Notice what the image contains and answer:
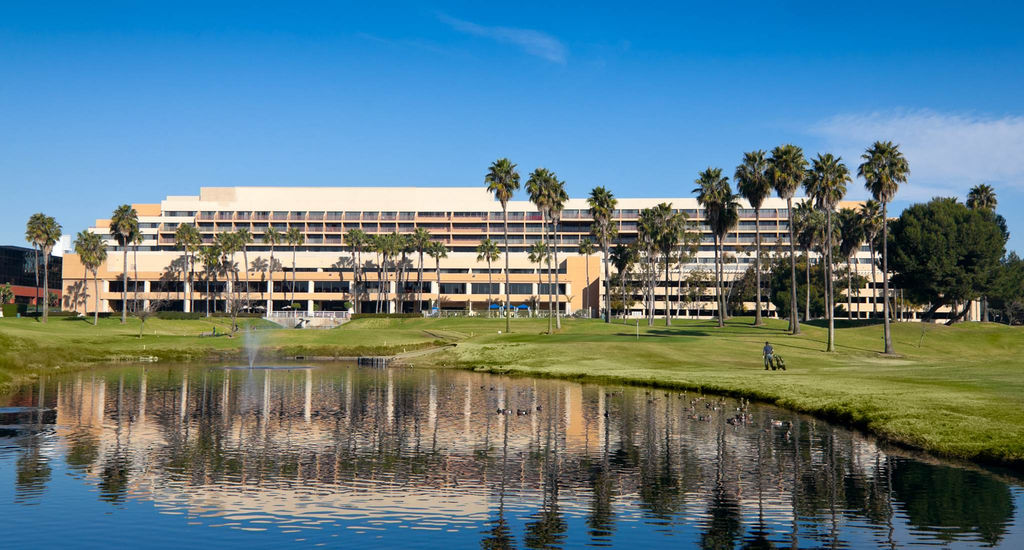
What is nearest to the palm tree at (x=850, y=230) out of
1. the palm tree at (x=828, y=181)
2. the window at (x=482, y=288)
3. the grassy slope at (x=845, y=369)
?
the grassy slope at (x=845, y=369)

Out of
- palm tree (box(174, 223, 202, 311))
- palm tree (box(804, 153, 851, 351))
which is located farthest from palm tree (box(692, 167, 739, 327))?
palm tree (box(174, 223, 202, 311))

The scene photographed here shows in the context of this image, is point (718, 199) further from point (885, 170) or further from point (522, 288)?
point (522, 288)

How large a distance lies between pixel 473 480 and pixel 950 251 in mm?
122903

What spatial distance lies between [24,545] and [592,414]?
2915 cm

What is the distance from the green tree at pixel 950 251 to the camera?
130 metres

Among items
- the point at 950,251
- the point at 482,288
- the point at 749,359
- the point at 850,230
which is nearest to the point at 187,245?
the point at 482,288

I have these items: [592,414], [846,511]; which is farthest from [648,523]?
[592,414]

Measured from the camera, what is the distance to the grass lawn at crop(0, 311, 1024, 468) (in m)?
37.3

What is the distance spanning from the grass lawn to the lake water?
9.38 ft

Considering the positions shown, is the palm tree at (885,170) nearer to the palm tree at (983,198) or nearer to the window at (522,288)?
the palm tree at (983,198)

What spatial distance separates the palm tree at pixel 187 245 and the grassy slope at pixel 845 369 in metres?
79.5

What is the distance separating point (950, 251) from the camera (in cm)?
13000

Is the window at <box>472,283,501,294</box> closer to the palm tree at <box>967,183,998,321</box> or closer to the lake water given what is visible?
the palm tree at <box>967,183,998,321</box>

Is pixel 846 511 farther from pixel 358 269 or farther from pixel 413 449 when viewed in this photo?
pixel 358 269
